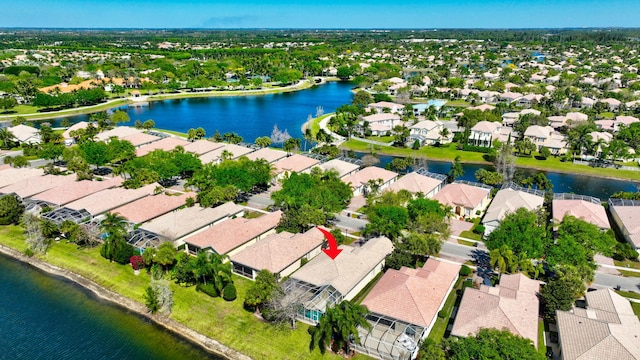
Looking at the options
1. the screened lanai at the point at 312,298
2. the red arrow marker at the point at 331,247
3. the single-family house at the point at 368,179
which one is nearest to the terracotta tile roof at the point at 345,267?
the screened lanai at the point at 312,298

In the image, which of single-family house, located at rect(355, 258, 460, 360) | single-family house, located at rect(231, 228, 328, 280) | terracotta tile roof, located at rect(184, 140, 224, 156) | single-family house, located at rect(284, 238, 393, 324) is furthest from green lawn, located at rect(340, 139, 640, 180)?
single-family house, located at rect(355, 258, 460, 360)

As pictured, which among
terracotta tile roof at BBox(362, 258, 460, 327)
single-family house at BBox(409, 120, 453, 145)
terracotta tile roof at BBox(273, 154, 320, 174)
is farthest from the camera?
single-family house at BBox(409, 120, 453, 145)

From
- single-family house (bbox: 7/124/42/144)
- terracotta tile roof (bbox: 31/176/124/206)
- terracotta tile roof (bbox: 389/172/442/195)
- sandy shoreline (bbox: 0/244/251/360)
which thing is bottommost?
sandy shoreline (bbox: 0/244/251/360)

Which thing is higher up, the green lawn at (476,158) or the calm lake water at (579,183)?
the green lawn at (476,158)

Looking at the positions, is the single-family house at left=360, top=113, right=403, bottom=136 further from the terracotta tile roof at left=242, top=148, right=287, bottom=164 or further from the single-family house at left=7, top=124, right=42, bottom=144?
the single-family house at left=7, top=124, right=42, bottom=144

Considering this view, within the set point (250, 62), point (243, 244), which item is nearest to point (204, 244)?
point (243, 244)

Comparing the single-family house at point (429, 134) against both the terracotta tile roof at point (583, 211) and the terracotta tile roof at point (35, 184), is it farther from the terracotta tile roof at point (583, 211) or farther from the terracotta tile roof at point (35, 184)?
the terracotta tile roof at point (35, 184)
